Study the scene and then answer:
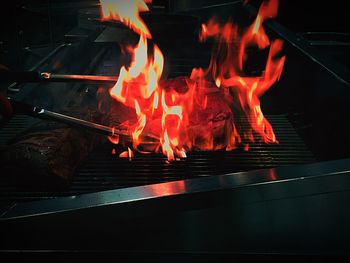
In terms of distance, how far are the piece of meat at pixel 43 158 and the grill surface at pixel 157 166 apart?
75 millimetres

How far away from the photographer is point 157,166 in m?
2.59

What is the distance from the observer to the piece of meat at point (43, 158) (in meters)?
2.31

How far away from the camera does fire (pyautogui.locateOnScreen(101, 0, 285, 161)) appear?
2.72 meters

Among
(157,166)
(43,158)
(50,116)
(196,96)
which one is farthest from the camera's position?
(196,96)

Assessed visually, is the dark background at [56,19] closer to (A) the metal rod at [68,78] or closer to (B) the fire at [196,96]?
(B) the fire at [196,96]

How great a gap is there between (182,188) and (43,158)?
117 cm

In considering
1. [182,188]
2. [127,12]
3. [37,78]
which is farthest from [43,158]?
[127,12]

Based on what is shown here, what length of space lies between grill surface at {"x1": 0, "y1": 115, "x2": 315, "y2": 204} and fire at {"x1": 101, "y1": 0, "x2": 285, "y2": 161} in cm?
9

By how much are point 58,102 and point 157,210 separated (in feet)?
7.70

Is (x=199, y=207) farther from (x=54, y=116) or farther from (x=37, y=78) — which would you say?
(x=37, y=78)

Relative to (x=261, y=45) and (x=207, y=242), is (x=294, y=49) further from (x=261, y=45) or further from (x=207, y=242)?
(x=207, y=242)

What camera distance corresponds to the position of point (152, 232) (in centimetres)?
170

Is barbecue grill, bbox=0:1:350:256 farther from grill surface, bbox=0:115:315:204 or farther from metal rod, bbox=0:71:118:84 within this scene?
metal rod, bbox=0:71:118:84

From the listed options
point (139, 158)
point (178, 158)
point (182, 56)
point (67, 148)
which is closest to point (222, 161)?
point (178, 158)
